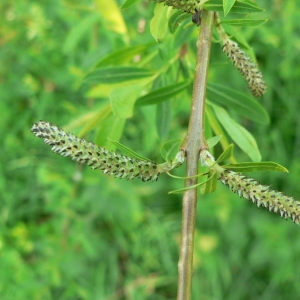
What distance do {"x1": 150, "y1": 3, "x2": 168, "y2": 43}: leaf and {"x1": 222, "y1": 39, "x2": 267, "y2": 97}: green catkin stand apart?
11 centimetres

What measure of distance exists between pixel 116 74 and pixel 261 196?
615 mm

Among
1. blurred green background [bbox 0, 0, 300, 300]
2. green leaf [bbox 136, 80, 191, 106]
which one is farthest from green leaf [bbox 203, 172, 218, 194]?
blurred green background [bbox 0, 0, 300, 300]

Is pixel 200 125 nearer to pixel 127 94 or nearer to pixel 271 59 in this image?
pixel 127 94

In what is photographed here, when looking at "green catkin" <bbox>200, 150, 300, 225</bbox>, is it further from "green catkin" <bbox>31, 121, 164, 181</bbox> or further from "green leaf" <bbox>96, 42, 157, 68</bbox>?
"green leaf" <bbox>96, 42, 157, 68</bbox>

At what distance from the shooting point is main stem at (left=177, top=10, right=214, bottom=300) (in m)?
0.61

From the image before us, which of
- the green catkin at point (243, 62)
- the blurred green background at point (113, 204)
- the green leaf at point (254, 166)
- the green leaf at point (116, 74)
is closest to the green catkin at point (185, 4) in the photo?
the green catkin at point (243, 62)

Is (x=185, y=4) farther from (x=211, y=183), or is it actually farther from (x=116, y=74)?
(x=116, y=74)

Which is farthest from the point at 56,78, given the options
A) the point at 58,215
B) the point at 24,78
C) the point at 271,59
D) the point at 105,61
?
the point at 105,61

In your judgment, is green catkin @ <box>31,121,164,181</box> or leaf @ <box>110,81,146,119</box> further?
leaf @ <box>110,81,146,119</box>

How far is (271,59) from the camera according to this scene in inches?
105

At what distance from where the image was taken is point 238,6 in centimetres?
81

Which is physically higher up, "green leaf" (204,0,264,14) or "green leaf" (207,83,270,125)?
"green leaf" (204,0,264,14)

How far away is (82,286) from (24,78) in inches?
42.9

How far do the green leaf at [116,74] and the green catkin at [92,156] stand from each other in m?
0.52
